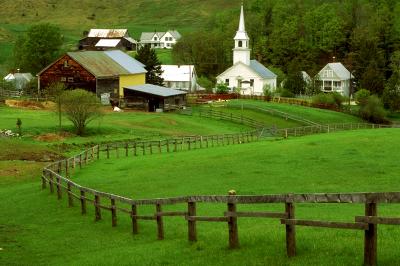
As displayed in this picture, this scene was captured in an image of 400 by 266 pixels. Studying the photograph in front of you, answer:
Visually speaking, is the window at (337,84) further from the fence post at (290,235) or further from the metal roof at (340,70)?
the fence post at (290,235)

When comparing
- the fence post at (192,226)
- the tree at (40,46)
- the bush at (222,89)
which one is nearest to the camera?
the fence post at (192,226)

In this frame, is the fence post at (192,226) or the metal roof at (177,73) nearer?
the fence post at (192,226)

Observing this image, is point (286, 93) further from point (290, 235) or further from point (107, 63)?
point (290, 235)

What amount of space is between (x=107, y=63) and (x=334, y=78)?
4864 cm

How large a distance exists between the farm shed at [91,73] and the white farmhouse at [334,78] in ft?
143

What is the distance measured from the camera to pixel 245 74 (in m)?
118

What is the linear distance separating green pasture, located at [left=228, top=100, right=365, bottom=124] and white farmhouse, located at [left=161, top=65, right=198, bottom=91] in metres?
20.1

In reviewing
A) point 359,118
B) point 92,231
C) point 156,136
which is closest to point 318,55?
point 359,118

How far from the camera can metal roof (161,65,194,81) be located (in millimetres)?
116938

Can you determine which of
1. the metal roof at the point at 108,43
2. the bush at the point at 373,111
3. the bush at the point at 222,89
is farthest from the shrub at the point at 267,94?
the metal roof at the point at 108,43

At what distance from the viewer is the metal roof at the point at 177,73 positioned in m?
117

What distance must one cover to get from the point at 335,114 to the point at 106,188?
65.8 m

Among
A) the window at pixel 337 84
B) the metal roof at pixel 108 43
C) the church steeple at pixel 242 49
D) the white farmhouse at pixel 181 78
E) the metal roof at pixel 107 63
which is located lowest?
the window at pixel 337 84

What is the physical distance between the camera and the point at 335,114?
9181cm
